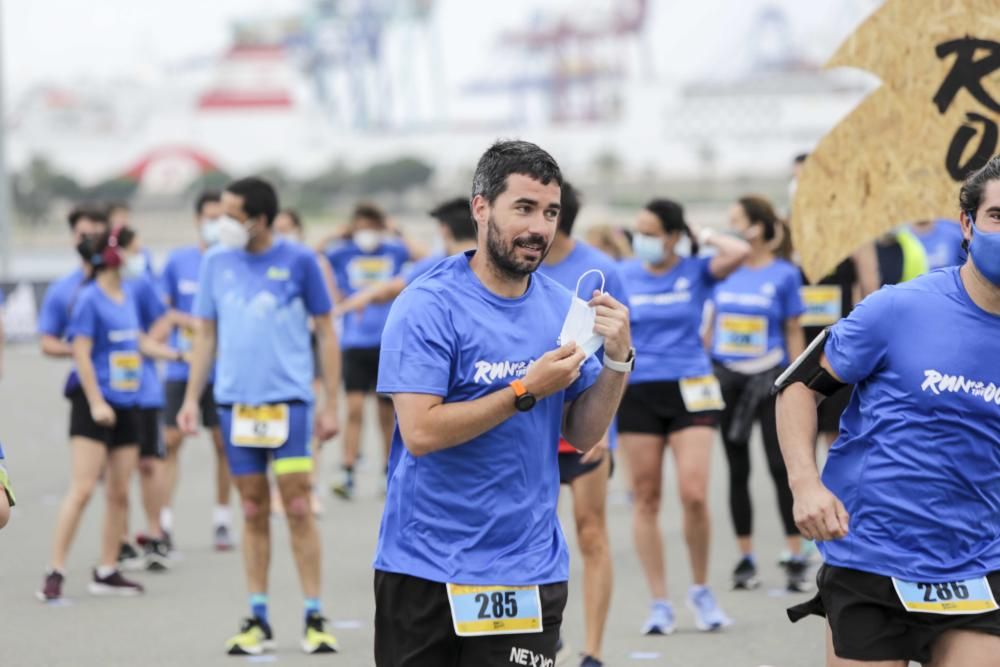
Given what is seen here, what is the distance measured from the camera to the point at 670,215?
8.38m

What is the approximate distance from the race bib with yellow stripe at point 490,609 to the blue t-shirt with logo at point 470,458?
0.03 m

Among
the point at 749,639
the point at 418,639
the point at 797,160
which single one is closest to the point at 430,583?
the point at 418,639

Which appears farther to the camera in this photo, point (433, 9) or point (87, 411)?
point (433, 9)

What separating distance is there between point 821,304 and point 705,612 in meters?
2.37

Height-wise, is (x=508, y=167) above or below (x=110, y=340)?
above

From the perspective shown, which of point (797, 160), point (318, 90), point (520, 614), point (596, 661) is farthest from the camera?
point (318, 90)

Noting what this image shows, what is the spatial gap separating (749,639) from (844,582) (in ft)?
11.8

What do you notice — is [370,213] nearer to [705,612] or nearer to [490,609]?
[705,612]

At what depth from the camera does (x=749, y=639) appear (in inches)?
312

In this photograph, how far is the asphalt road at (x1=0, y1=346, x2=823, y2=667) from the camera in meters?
7.68

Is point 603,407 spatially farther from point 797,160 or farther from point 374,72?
point 374,72

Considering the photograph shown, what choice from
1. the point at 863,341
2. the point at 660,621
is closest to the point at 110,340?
the point at 660,621

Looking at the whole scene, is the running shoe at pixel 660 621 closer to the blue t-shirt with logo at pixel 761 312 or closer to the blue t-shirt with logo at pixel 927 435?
the blue t-shirt with logo at pixel 761 312

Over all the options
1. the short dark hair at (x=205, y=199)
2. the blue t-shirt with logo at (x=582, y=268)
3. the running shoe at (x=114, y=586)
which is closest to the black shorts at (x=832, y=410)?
the blue t-shirt with logo at (x=582, y=268)
